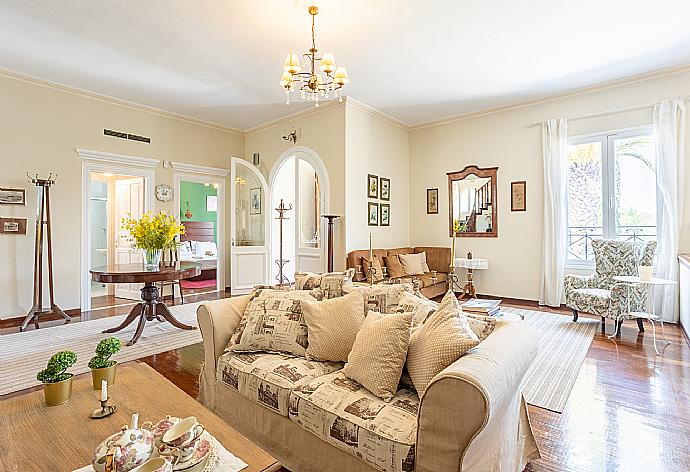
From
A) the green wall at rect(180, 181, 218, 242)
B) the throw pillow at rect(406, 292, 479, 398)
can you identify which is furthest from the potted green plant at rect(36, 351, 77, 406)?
the green wall at rect(180, 181, 218, 242)

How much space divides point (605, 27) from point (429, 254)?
12.6 feet

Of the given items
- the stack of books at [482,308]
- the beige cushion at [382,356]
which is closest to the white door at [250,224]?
the stack of books at [482,308]

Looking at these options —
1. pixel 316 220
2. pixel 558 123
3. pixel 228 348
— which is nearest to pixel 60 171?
pixel 316 220

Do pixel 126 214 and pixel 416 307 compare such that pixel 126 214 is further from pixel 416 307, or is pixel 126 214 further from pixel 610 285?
pixel 610 285

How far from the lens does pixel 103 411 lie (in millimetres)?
1396

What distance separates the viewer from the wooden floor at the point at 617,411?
6.12ft

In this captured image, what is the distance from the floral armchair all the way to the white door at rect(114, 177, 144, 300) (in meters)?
6.57

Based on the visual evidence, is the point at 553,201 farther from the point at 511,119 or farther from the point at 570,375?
the point at 570,375

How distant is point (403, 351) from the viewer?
1.65 metres

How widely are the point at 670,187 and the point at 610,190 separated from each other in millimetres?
671

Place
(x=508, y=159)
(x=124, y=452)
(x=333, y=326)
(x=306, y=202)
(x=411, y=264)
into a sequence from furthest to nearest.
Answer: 1. (x=306, y=202)
2. (x=508, y=159)
3. (x=411, y=264)
4. (x=333, y=326)
5. (x=124, y=452)

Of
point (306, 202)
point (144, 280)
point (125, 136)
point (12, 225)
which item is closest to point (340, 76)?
point (144, 280)

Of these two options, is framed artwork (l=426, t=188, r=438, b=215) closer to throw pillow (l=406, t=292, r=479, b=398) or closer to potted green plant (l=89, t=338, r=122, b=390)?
throw pillow (l=406, t=292, r=479, b=398)

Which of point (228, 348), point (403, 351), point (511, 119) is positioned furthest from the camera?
point (511, 119)
